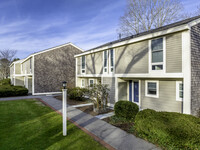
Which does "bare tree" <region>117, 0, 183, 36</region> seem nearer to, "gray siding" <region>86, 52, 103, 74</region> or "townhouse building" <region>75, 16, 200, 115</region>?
"gray siding" <region>86, 52, 103, 74</region>

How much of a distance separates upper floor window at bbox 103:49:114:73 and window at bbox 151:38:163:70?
3.76m

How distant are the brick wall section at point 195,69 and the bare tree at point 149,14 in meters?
13.4

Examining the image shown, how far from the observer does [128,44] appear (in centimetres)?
941

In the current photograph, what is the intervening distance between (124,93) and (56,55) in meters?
12.6

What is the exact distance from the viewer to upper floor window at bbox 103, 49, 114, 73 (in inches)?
429

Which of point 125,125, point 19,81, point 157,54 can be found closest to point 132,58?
point 157,54

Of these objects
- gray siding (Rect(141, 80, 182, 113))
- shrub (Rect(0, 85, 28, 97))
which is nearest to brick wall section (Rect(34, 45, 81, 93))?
shrub (Rect(0, 85, 28, 97))

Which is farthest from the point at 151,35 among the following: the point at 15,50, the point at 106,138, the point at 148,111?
the point at 15,50

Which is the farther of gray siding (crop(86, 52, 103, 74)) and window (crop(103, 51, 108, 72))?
gray siding (crop(86, 52, 103, 74))

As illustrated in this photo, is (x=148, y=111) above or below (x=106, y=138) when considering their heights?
above

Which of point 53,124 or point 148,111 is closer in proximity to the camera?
point 148,111

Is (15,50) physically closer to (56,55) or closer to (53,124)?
(56,55)

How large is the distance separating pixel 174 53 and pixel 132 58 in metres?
2.80

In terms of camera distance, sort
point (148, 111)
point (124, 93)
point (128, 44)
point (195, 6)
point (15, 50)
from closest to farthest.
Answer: point (148, 111) < point (128, 44) < point (124, 93) < point (195, 6) < point (15, 50)
